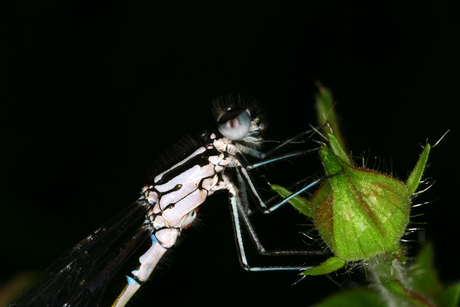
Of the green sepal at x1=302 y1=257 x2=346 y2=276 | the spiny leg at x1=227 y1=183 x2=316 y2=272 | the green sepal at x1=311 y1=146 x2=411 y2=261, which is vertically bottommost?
the spiny leg at x1=227 y1=183 x2=316 y2=272

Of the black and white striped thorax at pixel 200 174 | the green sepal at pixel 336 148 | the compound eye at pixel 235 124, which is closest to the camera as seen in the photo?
the green sepal at pixel 336 148

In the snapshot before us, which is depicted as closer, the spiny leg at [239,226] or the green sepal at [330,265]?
the green sepal at [330,265]

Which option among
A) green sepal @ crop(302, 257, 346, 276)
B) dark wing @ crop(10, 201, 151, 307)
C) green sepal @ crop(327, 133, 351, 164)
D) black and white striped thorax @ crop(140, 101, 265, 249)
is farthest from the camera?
dark wing @ crop(10, 201, 151, 307)

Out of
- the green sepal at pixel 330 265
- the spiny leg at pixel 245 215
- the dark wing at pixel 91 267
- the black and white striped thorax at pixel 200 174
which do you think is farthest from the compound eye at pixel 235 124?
the green sepal at pixel 330 265

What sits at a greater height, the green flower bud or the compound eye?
the compound eye

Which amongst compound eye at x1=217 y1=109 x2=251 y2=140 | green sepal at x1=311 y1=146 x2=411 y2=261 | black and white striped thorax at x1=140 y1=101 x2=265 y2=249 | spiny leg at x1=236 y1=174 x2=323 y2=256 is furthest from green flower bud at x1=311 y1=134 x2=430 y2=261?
spiny leg at x1=236 y1=174 x2=323 y2=256

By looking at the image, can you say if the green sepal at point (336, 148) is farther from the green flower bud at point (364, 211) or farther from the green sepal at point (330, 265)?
the green sepal at point (330, 265)

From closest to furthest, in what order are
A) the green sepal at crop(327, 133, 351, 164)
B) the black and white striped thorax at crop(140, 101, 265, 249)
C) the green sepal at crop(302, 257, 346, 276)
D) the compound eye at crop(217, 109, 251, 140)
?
the green sepal at crop(327, 133, 351, 164), the green sepal at crop(302, 257, 346, 276), the compound eye at crop(217, 109, 251, 140), the black and white striped thorax at crop(140, 101, 265, 249)

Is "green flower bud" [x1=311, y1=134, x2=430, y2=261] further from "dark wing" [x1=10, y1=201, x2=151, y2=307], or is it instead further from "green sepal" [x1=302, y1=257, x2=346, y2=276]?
"dark wing" [x1=10, y1=201, x2=151, y2=307]

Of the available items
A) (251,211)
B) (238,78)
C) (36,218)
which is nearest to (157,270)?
(251,211)
